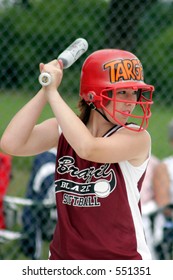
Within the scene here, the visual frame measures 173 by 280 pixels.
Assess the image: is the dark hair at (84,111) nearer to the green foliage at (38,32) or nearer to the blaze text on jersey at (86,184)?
the blaze text on jersey at (86,184)

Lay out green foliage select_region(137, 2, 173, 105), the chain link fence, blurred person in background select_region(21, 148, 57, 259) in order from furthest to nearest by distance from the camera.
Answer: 1. green foliage select_region(137, 2, 173, 105)
2. blurred person in background select_region(21, 148, 57, 259)
3. the chain link fence

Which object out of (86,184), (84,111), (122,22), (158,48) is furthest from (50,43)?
(86,184)

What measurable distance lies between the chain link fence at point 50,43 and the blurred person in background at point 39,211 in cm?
1

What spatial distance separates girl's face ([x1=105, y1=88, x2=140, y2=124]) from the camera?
2889 millimetres

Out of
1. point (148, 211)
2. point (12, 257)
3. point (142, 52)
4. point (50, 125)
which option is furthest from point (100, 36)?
point (50, 125)

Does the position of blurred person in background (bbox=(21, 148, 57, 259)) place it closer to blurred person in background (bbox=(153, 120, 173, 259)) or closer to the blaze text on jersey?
blurred person in background (bbox=(153, 120, 173, 259))

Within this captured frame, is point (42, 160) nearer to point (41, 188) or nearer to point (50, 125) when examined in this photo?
point (41, 188)

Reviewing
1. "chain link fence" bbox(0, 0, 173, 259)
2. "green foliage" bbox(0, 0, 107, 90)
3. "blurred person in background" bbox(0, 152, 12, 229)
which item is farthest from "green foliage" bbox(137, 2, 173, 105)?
"blurred person in background" bbox(0, 152, 12, 229)

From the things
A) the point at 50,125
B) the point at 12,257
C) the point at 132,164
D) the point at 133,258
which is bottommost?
the point at 12,257

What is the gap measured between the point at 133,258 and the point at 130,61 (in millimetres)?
774

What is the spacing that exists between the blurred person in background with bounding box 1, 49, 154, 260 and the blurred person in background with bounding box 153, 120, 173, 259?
2.51 m

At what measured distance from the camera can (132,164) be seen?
299 centimetres

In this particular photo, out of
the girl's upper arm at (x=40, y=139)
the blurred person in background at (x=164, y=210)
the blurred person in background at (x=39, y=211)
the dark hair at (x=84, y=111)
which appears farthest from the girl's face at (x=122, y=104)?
the blurred person in background at (x=39, y=211)

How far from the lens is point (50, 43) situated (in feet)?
18.8
